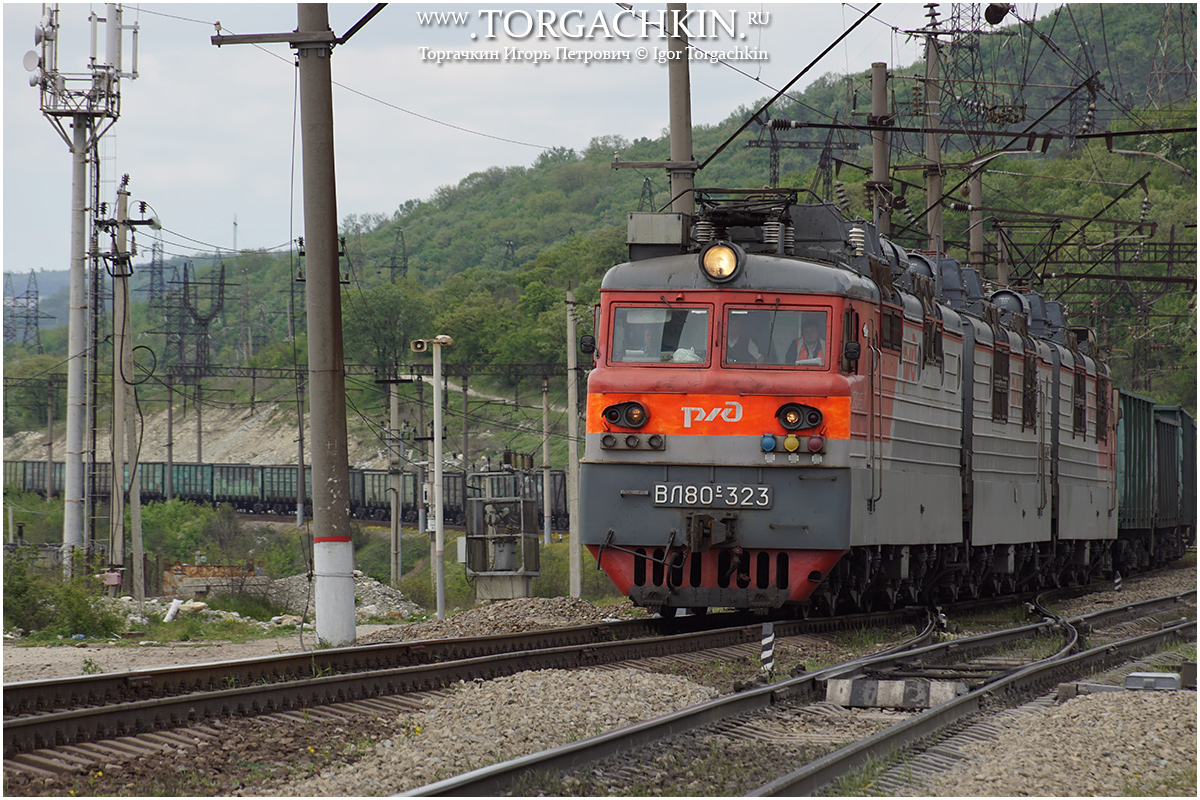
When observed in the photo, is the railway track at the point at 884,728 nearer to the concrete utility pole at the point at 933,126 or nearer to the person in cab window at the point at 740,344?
the person in cab window at the point at 740,344

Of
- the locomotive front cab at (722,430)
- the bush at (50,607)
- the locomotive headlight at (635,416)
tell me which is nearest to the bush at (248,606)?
the bush at (50,607)

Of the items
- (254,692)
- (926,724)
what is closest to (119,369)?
(254,692)

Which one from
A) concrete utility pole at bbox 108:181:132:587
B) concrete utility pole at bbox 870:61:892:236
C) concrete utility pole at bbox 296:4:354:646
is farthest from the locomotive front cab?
concrete utility pole at bbox 108:181:132:587

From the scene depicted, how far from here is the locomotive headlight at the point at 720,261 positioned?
1358cm

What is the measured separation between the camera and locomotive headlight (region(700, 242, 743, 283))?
1358cm

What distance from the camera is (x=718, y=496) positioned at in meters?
13.2

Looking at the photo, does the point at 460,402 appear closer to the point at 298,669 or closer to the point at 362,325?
the point at 362,325

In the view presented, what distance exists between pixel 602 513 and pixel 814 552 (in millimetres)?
2101

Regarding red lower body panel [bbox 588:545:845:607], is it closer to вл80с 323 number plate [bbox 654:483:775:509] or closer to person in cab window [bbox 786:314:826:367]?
вл80с 323 number plate [bbox 654:483:775:509]

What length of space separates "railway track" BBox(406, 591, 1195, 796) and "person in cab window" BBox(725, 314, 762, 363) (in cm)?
312

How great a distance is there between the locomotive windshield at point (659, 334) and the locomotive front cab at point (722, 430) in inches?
0.5

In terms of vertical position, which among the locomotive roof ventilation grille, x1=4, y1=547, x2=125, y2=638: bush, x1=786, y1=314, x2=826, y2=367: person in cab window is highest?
the locomotive roof ventilation grille

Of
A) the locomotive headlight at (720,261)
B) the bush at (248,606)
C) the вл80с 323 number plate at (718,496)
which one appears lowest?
the bush at (248,606)

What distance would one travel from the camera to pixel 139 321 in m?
152
